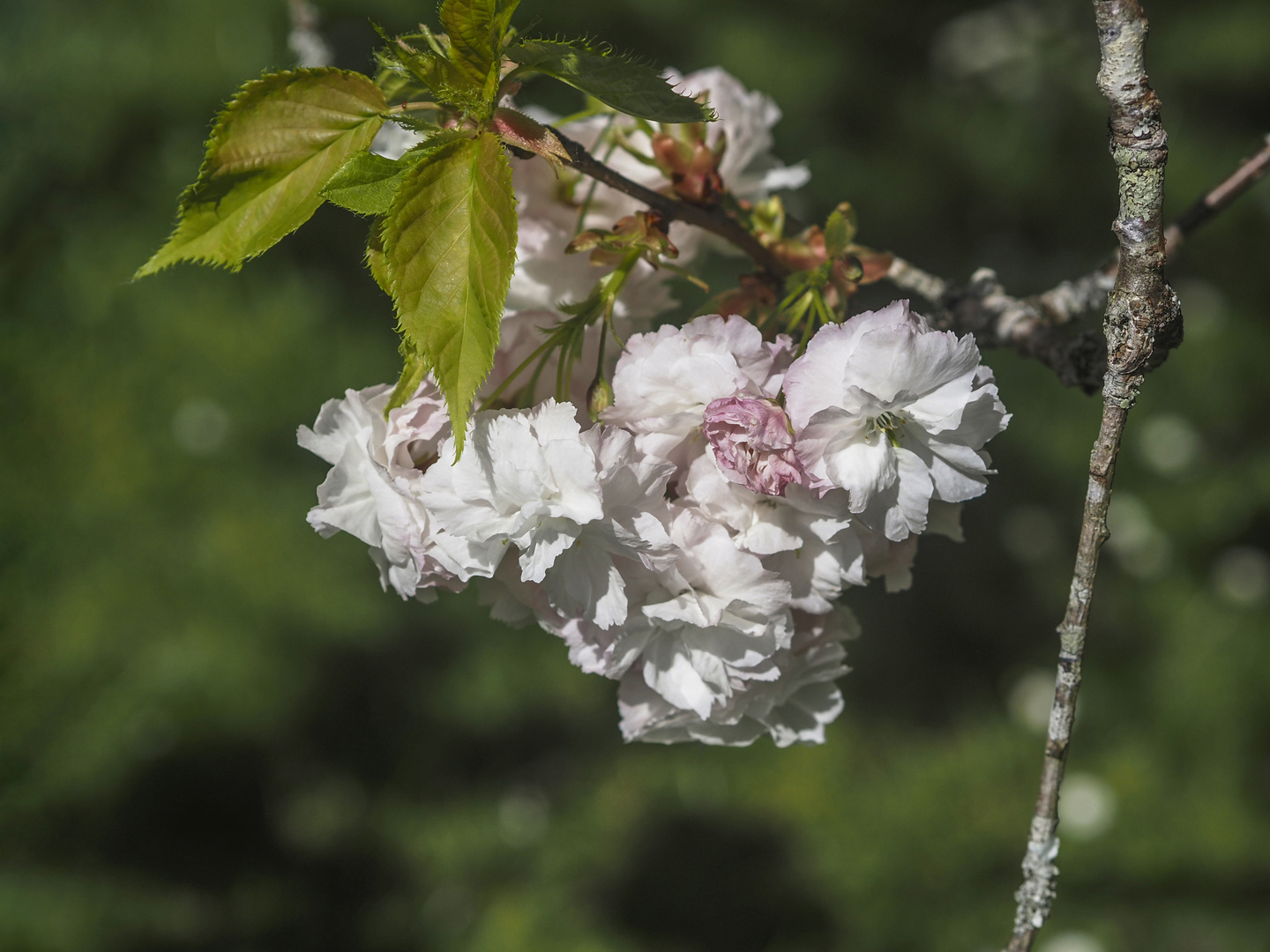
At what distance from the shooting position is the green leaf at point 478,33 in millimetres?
393

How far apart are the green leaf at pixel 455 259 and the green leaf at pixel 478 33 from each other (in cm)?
3

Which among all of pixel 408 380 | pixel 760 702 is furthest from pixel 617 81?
pixel 760 702

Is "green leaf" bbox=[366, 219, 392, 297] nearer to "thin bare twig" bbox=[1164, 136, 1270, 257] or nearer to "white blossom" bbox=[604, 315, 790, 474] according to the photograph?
"white blossom" bbox=[604, 315, 790, 474]

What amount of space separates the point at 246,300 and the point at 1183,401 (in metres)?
2.01

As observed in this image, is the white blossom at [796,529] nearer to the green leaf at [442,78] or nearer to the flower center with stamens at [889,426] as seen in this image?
the flower center with stamens at [889,426]

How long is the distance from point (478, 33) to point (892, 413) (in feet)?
0.83

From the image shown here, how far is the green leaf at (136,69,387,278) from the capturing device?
0.41 m

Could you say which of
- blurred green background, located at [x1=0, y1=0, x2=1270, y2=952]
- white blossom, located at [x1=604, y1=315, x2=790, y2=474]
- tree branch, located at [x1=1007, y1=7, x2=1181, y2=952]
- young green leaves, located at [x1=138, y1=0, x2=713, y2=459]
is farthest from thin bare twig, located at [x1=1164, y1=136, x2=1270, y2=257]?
blurred green background, located at [x1=0, y1=0, x2=1270, y2=952]

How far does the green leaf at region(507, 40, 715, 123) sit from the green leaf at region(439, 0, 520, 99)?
0.6 inches

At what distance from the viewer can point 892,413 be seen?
1.45 feet

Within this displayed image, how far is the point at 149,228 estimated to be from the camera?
1.91m

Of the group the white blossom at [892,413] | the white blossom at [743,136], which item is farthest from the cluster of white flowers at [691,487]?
the white blossom at [743,136]

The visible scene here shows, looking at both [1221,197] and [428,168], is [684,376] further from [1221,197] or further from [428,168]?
[1221,197]

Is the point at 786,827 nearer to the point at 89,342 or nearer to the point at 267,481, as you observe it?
the point at 267,481
